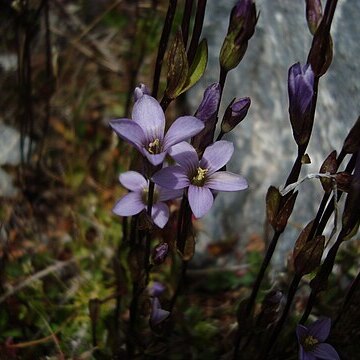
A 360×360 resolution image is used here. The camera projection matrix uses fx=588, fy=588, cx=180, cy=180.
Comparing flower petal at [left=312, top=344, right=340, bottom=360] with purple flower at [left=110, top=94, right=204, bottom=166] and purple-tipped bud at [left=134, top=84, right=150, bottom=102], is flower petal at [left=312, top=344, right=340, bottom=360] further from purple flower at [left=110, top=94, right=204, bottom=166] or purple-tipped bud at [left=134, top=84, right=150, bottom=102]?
purple-tipped bud at [left=134, top=84, right=150, bottom=102]

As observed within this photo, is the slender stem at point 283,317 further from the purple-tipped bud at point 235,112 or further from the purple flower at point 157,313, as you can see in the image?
the purple-tipped bud at point 235,112

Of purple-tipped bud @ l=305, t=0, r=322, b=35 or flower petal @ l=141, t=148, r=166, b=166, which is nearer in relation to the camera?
flower petal @ l=141, t=148, r=166, b=166

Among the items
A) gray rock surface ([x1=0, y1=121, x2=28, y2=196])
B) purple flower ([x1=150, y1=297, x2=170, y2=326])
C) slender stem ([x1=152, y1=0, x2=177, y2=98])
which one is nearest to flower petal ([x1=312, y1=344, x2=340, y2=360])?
purple flower ([x1=150, y1=297, x2=170, y2=326])

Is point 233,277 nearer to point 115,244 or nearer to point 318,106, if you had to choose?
point 115,244

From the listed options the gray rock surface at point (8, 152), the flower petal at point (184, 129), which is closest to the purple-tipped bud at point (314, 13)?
the flower petal at point (184, 129)

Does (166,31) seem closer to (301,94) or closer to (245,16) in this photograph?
(245,16)

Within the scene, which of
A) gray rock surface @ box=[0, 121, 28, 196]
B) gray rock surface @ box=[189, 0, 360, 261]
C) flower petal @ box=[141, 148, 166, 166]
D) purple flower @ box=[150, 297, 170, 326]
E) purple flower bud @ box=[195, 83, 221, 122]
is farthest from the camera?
gray rock surface @ box=[0, 121, 28, 196]
